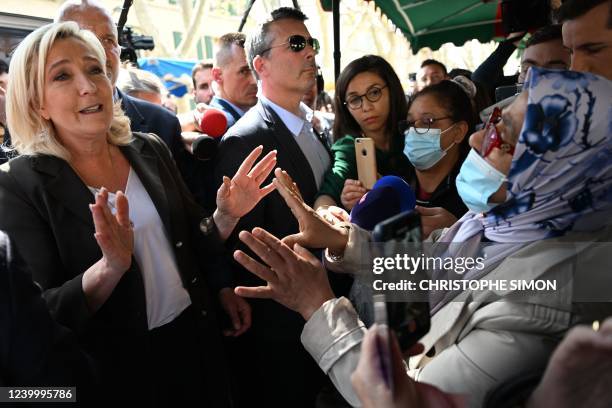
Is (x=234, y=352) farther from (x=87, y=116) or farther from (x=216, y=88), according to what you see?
(x=216, y=88)

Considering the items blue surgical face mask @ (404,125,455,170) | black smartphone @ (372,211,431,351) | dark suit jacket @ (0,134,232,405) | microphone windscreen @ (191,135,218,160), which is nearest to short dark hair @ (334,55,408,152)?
blue surgical face mask @ (404,125,455,170)

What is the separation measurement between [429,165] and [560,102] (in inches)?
46.2

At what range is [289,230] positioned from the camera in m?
2.18

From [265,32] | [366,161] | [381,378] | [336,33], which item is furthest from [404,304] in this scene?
[336,33]

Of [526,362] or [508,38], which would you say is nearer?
[526,362]

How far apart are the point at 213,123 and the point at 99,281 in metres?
1.21

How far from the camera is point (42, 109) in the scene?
1.69m

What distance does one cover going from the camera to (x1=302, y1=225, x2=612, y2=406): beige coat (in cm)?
98

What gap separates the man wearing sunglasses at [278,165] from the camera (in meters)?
2.19

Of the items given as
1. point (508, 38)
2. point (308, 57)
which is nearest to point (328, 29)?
point (508, 38)

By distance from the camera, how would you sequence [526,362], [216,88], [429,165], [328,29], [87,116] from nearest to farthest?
[526,362] < [87,116] < [429,165] < [216,88] < [328,29]

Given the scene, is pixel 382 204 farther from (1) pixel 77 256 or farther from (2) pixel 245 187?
(1) pixel 77 256

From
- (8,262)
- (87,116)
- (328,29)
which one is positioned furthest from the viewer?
(328,29)

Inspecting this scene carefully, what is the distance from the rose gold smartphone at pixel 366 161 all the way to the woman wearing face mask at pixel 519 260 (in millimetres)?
825
